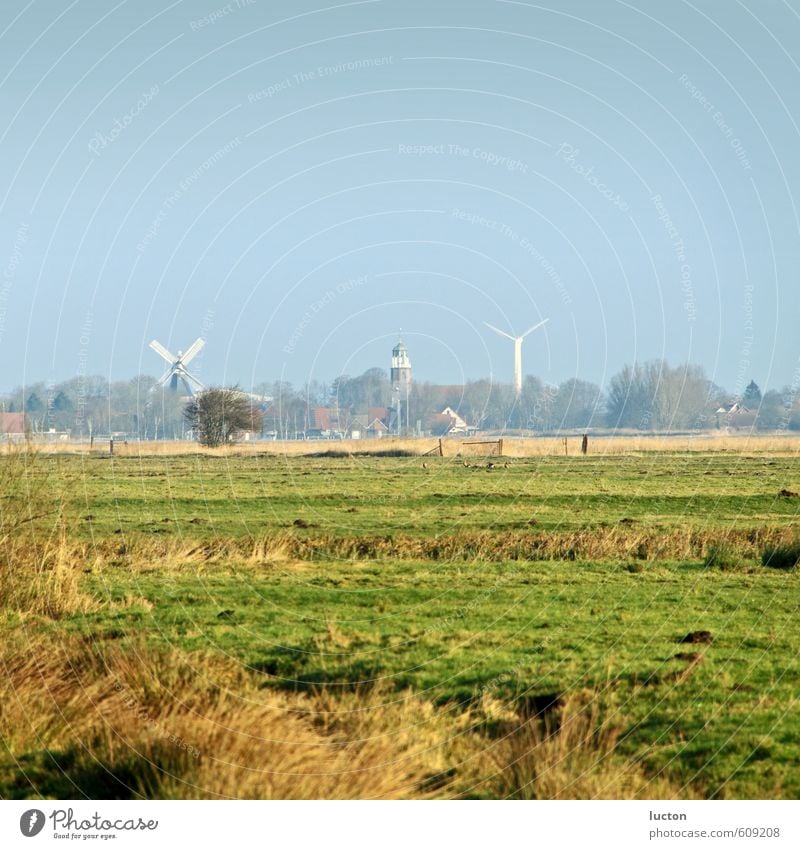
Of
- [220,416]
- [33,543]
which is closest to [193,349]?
[220,416]

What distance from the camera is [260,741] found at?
1048 cm

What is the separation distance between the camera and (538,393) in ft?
274

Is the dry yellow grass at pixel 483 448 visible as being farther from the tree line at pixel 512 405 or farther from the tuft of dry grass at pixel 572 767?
the tuft of dry grass at pixel 572 767

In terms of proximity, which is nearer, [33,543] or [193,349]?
[33,543]

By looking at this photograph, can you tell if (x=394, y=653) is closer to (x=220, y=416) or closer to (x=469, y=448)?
(x=469, y=448)

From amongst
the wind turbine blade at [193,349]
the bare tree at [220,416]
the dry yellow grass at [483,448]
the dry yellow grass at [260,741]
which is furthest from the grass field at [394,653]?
the wind turbine blade at [193,349]

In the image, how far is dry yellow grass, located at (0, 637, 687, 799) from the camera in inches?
394

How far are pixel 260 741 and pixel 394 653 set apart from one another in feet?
18.2

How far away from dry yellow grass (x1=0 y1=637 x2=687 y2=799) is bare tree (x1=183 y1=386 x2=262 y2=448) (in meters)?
75.2

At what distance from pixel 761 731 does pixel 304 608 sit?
8.91m

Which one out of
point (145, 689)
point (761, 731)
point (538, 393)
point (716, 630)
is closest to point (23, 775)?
point (145, 689)

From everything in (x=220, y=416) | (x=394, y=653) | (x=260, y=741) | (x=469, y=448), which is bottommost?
(x=394, y=653)

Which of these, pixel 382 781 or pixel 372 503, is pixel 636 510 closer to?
pixel 372 503

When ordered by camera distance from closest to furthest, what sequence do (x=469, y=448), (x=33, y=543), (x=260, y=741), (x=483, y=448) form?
(x=260, y=741) < (x=33, y=543) < (x=483, y=448) < (x=469, y=448)
